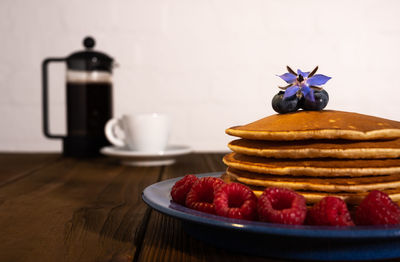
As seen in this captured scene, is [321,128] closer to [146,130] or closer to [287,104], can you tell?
[287,104]

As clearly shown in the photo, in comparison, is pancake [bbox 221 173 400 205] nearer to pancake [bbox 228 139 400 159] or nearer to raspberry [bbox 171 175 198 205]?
pancake [bbox 228 139 400 159]

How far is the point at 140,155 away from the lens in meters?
1.50

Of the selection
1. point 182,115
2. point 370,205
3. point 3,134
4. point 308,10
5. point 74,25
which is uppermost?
point 308,10

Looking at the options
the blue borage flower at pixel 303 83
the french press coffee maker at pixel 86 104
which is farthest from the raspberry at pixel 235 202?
the french press coffee maker at pixel 86 104

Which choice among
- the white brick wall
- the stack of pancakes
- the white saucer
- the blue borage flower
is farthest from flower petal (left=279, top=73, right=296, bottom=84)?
the white brick wall

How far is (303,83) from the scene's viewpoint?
0.83 metres

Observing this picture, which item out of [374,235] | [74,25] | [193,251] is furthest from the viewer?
[74,25]

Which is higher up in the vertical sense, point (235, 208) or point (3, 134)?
point (235, 208)

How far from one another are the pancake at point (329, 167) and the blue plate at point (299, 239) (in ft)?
0.52

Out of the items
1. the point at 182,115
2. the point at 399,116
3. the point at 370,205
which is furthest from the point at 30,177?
the point at 399,116

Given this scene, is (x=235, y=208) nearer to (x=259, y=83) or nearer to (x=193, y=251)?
(x=193, y=251)

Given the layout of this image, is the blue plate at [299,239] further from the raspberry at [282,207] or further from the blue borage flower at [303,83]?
the blue borage flower at [303,83]

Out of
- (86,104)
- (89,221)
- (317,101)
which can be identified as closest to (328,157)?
(317,101)

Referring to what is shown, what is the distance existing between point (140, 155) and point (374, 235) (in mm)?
1092
